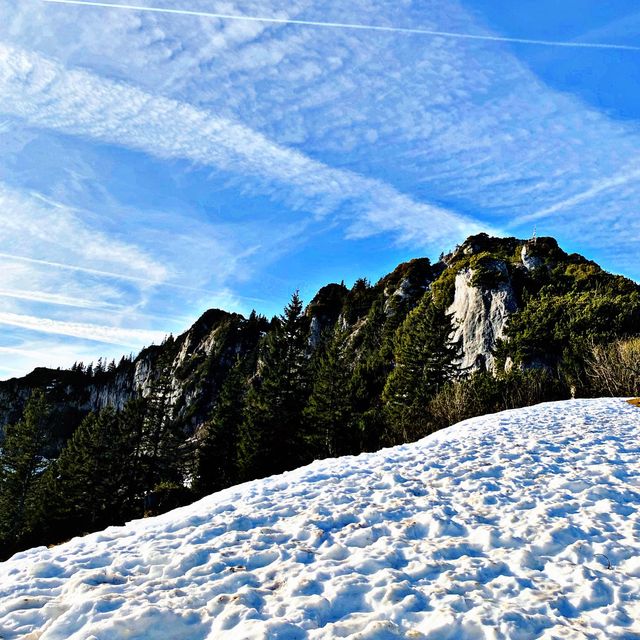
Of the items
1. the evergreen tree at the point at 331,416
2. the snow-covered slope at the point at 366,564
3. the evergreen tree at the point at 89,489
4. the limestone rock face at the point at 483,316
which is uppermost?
the limestone rock face at the point at 483,316

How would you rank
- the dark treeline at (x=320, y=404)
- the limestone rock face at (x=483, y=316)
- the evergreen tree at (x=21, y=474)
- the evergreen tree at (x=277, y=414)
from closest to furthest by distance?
the dark treeline at (x=320, y=404)
the evergreen tree at (x=277, y=414)
the evergreen tree at (x=21, y=474)
the limestone rock face at (x=483, y=316)

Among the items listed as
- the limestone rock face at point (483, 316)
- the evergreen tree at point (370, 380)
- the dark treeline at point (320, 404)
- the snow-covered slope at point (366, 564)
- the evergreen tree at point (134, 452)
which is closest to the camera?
the snow-covered slope at point (366, 564)

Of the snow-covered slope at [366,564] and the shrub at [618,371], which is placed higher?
the shrub at [618,371]

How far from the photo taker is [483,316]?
1887 inches

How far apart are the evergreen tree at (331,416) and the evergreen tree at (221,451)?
745cm

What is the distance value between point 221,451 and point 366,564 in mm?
36025

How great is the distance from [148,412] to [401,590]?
43622 millimetres

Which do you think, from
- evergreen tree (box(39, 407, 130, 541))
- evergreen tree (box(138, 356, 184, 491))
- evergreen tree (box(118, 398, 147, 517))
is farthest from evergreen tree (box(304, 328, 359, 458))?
evergreen tree (box(39, 407, 130, 541))

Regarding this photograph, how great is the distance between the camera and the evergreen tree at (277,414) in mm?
33000

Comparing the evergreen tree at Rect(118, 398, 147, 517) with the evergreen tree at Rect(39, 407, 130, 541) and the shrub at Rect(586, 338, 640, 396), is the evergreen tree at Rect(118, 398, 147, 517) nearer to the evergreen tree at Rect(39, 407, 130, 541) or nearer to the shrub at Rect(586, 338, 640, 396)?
the evergreen tree at Rect(39, 407, 130, 541)

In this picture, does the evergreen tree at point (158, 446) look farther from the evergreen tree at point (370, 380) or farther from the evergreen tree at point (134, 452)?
the evergreen tree at point (370, 380)

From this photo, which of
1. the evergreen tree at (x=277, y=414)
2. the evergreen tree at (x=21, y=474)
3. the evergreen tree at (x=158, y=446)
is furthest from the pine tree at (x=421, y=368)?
the evergreen tree at (x=21, y=474)

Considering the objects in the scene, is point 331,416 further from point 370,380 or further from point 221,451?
point 370,380

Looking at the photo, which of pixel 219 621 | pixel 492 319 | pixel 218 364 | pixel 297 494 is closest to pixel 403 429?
pixel 297 494
